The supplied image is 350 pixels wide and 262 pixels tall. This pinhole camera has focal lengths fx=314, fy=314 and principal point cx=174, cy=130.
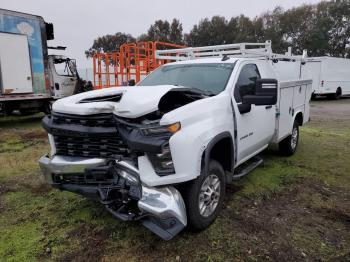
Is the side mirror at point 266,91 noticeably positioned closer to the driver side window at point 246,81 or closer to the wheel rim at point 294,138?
the driver side window at point 246,81

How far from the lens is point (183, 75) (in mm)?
4609

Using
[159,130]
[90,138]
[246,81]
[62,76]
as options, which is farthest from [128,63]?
[159,130]

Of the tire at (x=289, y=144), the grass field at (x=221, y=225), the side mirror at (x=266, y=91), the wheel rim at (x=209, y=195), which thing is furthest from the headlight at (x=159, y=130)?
the tire at (x=289, y=144)

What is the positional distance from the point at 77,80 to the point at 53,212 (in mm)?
9622

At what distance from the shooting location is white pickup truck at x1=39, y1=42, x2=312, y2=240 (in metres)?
2.88

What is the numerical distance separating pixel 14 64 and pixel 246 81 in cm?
810

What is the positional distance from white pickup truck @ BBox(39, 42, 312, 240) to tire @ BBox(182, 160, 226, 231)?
0.01 m

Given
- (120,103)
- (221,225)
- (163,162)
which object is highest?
(120,103)

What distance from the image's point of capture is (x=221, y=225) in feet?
11.7

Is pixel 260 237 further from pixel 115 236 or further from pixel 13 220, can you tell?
pixel 13 220

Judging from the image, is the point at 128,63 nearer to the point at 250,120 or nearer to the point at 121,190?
the point at 250,120

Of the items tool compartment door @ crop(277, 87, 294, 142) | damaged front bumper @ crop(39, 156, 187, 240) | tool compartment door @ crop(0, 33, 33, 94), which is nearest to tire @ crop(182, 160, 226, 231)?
damaged front bumper @ crop(39, 156, 187, 240)

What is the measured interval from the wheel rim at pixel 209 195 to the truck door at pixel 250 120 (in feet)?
2.37

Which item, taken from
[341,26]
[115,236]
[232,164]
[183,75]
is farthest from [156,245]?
[341,26]
